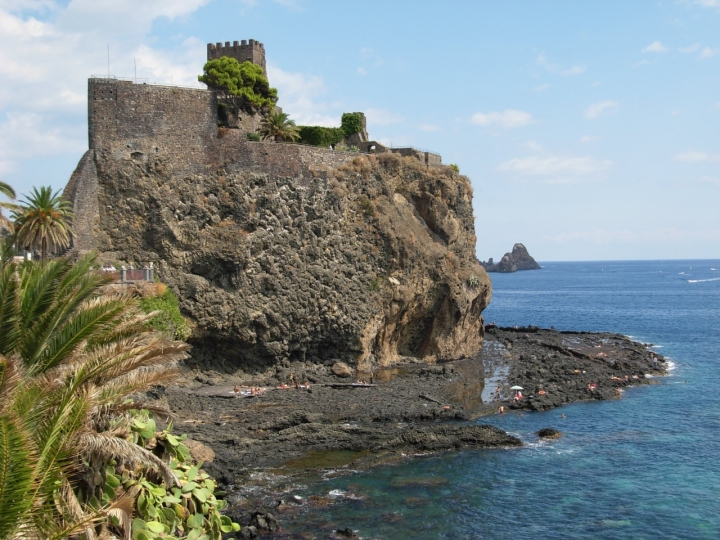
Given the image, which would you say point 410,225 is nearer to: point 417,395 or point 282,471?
point 417,395

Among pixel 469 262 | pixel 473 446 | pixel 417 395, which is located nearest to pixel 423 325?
pixel 469 262

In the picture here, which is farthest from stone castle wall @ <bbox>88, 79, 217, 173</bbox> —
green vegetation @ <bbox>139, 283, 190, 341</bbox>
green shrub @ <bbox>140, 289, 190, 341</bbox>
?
green shrub @ <bbox>140, 289, 190, 341</bbox>

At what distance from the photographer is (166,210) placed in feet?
143

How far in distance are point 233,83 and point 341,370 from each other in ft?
72.7

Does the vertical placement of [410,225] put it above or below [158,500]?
above

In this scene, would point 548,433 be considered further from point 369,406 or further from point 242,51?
point 242,51

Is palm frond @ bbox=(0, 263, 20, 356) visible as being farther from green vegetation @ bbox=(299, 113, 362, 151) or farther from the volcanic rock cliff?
green vegetation @ bbox=(299, 113, 362, 151)

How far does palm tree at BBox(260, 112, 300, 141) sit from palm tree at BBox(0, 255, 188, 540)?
3889 cm

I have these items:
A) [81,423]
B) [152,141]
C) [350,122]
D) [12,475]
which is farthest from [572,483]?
[350,122]

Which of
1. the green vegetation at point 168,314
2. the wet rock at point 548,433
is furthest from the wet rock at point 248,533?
the wet rock at point 548,433

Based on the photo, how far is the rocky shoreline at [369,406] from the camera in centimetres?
3228

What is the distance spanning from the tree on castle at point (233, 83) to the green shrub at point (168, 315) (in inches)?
614

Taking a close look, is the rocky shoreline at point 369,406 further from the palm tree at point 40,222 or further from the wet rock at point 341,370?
the palm tree at point 40,222

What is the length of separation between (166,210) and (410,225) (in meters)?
20.6
